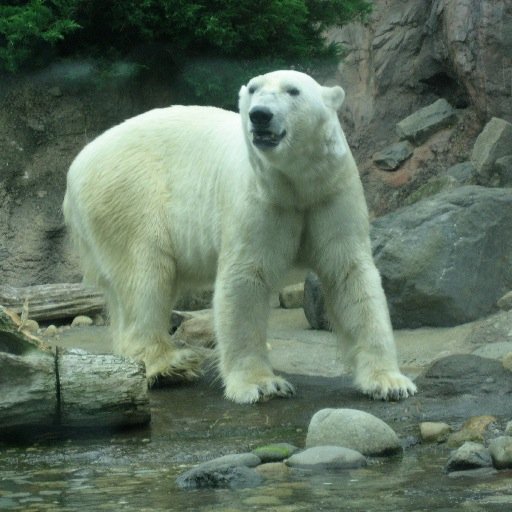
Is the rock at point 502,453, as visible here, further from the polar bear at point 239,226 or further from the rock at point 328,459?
the polar bear at point 239,226

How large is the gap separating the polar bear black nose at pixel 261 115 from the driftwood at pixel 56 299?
3.69 meters

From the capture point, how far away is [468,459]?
364 centimetres

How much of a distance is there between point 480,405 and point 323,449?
42.4 inches

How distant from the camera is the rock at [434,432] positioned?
4.21 meters

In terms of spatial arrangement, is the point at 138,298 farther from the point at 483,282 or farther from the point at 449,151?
the point at 449,151

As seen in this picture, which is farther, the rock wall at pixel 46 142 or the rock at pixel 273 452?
the rock wall at pixel 46 142

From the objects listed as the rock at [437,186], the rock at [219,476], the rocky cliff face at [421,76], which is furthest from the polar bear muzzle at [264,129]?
the rocky cliff face at [421,76]

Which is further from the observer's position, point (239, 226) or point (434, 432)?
point (239, 226)

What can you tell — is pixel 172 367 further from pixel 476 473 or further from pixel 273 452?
pixel 476 473

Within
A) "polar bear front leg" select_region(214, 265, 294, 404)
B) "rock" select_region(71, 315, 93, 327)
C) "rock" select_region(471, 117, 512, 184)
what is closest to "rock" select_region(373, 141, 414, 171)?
"rock" select_region(471, 117, 512, 184)

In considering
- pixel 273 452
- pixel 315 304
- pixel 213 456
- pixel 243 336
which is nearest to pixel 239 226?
pixel 243 336

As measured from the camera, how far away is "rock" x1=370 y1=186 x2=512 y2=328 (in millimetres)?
7023

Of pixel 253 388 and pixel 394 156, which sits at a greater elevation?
pixel 394 156

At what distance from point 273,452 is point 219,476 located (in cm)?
40
